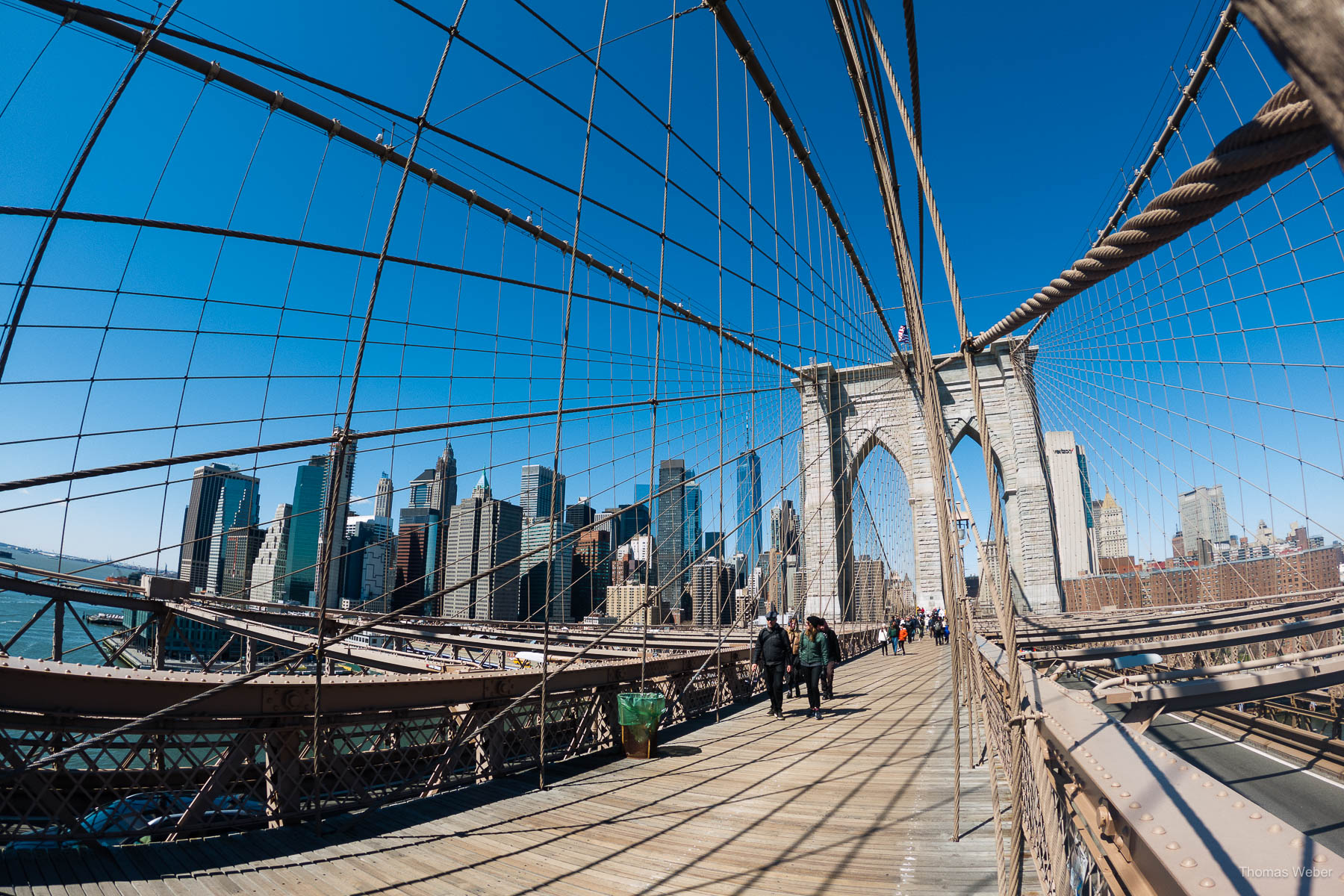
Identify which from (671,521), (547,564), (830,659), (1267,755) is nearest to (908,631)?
(671,521)

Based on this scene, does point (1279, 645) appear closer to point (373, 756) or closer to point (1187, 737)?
point (1187, 737)

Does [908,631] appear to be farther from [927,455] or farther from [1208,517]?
[1208,517]

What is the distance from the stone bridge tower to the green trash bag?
733 inches

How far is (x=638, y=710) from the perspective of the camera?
5363 millimetres

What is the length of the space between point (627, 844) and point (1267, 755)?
1176 centimetres

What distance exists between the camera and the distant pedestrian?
838 cm

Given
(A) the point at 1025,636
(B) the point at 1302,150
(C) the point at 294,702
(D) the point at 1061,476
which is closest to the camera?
(B) the point at 1302,150

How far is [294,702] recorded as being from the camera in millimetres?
3742

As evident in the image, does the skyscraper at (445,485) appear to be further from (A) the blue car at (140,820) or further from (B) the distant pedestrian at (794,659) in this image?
(B) the distant pedestrian at (794,659)

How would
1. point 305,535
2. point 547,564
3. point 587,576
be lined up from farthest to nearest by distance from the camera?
1. point 305,535
2. point 587,576
3. point 547,564

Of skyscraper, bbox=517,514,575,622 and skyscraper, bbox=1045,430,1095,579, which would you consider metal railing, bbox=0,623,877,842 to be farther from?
skyscraper, bbox=1045,430,1095,579

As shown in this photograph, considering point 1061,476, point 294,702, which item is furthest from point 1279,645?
point 1061,476

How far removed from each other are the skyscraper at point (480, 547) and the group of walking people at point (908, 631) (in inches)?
433

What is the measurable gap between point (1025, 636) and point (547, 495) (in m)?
11.5
